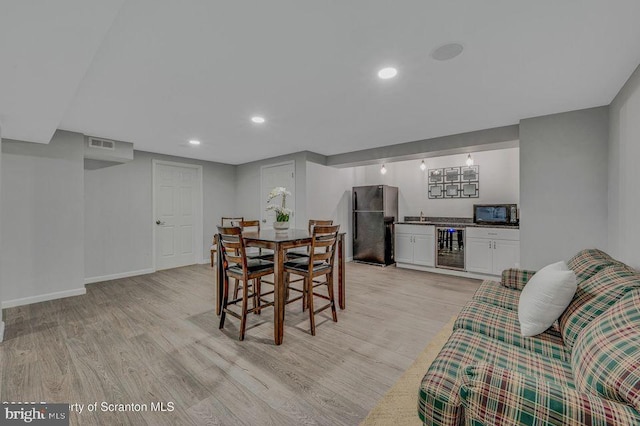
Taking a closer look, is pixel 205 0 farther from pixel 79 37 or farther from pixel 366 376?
pixel 366 376

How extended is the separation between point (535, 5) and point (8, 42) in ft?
9.10

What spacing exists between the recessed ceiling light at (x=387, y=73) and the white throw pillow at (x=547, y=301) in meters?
1.73

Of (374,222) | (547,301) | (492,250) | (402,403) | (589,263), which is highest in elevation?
(374,222)

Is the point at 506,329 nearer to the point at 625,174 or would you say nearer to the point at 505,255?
the point at 625,174

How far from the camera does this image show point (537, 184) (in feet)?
10.4

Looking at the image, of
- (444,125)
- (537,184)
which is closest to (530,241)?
(537,184)

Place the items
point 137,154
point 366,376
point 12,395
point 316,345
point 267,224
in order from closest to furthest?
point 12,395
point 366,376
point 316,345
point 137,154
point 267,224

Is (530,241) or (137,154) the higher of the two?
(137,154)

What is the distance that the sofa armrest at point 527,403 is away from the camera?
2.62 feet

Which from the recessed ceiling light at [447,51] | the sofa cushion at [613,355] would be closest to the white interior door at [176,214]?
the recessed ceiling light at [447,51]

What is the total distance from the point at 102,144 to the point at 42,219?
4.15 feet

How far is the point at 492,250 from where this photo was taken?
4348mm

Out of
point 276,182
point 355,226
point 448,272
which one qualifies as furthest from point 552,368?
point 276,182

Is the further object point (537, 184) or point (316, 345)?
point (537, 184)
